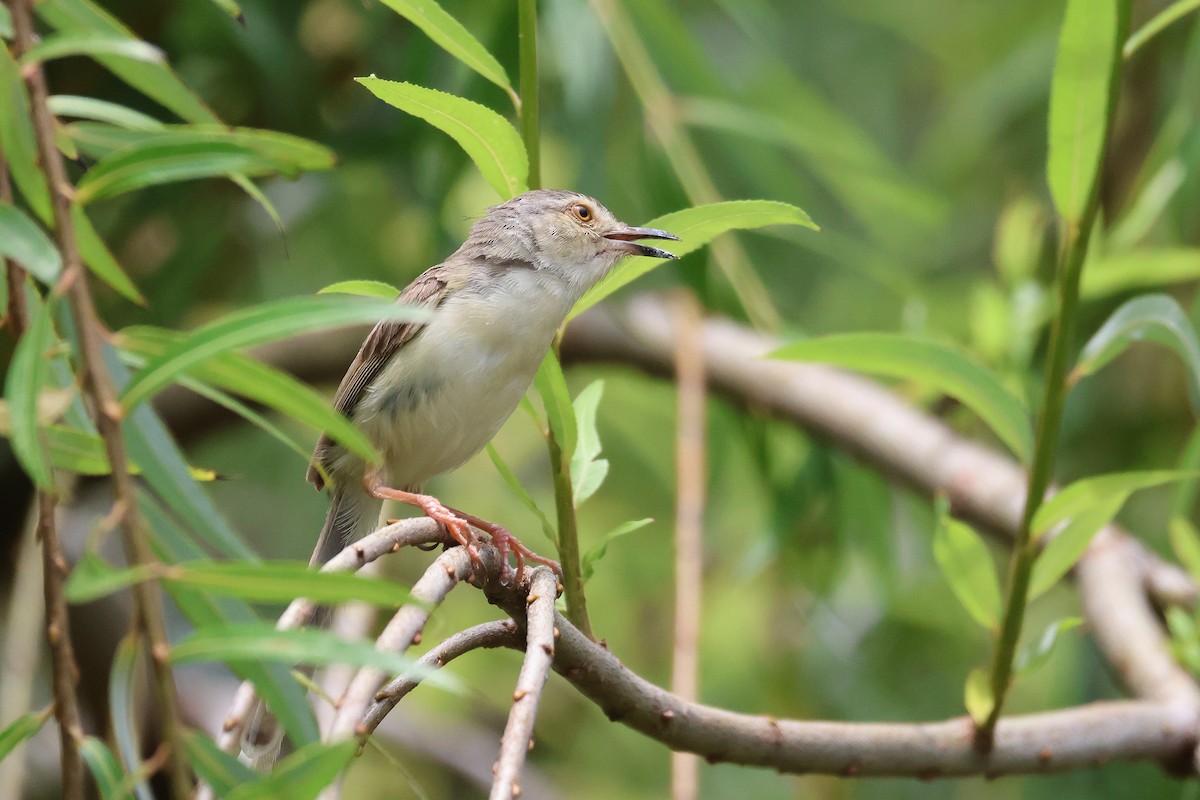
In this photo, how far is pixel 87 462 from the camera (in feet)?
4.99

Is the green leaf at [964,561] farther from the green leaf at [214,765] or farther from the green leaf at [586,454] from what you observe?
the green leaf at [214,765]

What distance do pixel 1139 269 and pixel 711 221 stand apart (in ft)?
9.24

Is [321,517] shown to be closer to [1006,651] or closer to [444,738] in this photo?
[444,738]

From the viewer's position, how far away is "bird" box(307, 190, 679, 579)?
275 cm

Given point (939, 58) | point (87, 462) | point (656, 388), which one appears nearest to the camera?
point (87, 462)

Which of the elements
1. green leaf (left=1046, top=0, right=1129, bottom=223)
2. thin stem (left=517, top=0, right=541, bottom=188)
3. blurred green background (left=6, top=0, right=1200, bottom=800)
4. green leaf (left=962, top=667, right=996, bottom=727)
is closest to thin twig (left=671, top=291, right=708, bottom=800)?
blurred green background (left=6, top=0, right=1200, bottom=800)

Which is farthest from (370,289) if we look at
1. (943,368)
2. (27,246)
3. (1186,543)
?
(1186,543)

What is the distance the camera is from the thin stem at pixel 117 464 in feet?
3.91

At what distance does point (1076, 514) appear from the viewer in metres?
2.53

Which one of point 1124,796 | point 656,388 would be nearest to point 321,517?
point 656,388

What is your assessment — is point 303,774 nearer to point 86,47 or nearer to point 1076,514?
point 86,47

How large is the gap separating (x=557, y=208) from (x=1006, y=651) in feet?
5.04

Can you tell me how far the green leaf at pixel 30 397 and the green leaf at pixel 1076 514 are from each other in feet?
6.02

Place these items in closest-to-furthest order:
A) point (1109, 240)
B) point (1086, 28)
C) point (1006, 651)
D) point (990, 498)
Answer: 1. point (1086, 28)
2. point (1006, 651)
3. point (990, 498)
4. point (1109, 240)
